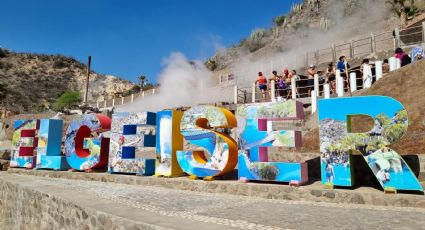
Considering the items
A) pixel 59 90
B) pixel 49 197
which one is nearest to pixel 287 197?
pixel 49 197

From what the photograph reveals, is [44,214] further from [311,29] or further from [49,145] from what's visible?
[311,29]

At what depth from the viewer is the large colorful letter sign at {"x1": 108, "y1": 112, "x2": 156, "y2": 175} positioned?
36.7 ft

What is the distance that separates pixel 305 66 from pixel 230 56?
3706 cm

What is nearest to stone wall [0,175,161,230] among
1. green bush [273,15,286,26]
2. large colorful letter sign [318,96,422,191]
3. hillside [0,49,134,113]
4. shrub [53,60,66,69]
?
large colorful letter sign [318,96,422,191]

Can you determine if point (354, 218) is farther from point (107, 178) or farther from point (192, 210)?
point (107, 178)

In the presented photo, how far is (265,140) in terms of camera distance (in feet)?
A: 29.1

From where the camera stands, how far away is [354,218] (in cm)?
553

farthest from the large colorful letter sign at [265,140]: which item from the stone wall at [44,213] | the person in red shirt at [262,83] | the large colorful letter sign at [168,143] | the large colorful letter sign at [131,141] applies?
the person in red shirt at [262,83]

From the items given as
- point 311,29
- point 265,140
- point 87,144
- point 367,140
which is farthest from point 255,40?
point 367,140

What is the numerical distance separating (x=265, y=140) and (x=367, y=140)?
2.42 metres

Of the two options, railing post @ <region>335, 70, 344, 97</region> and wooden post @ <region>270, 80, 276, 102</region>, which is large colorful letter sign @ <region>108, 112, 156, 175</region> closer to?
wooden post @ <region>270, 80, 276, 102</region>

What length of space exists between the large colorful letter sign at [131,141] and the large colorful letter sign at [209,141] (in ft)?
4.37

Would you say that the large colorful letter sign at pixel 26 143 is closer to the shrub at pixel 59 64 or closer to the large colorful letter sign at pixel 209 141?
the large colorful letter sign at pixel 209 141

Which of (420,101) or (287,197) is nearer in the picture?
(287,197)
